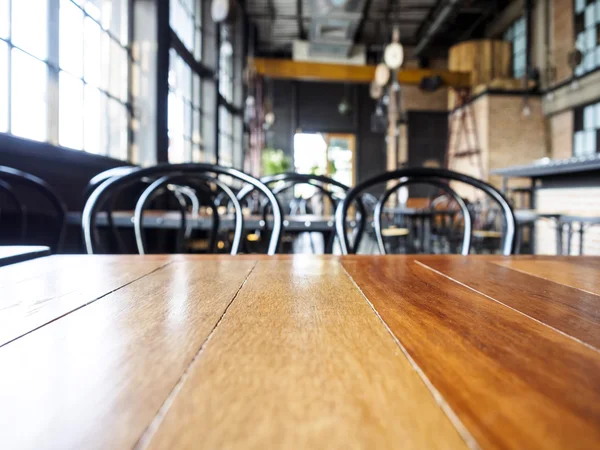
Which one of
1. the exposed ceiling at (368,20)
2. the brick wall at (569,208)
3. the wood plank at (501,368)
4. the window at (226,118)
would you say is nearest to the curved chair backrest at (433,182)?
the wood plank at (501,368)

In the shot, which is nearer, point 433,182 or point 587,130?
point 433,182

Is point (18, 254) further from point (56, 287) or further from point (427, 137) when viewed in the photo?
point (427, 137)

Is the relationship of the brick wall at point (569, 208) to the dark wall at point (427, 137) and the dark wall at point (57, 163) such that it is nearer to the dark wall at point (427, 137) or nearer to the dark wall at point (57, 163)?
the dark wall at point (57, 163)

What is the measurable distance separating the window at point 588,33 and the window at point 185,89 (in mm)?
6392

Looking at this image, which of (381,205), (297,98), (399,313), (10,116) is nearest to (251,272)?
(399,313)

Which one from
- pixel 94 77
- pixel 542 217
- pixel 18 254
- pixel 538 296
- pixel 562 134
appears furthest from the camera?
pixel 562 134

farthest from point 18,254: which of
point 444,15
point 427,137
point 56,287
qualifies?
point 427,137

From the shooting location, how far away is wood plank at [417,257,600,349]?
0.38 metres

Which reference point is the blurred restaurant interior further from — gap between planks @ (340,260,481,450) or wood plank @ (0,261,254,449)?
gap between planks @ (340,260,481,450)

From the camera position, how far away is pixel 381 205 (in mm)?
1239

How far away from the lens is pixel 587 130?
7617 millimetres

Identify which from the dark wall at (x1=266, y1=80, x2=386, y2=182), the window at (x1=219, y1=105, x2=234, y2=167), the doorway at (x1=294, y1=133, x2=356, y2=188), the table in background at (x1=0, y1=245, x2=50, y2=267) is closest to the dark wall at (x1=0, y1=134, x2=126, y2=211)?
the table in background at (x1=0, y1=245, x2=50, y2=267)

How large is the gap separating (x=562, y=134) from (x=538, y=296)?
9.31 m

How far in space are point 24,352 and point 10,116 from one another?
2.56 metres
